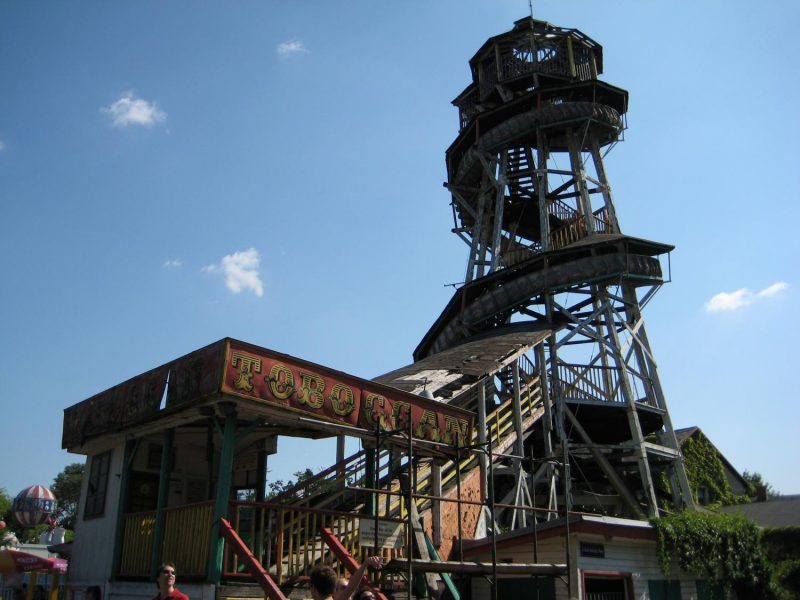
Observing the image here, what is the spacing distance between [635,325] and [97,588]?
19.2 metres

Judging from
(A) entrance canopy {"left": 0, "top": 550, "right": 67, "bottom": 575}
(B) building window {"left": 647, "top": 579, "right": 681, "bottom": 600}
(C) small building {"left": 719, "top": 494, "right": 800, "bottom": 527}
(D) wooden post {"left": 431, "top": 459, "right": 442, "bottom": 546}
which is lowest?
(B) building window {"left": 647, "top": 579, "right": 681, "bottom": 600}

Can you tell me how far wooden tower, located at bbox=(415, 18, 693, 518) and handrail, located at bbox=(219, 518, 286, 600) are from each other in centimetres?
1194

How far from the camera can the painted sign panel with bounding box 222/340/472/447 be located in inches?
408

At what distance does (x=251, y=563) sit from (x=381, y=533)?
2.51 meters

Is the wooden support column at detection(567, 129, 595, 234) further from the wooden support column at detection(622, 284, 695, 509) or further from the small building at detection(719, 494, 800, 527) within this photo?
the small building at detection(719, 494, 800, 527)

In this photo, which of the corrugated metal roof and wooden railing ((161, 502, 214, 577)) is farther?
the corrugated metal roof

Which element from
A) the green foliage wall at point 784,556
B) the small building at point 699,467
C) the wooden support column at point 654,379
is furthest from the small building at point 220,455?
the small building at point 699,467

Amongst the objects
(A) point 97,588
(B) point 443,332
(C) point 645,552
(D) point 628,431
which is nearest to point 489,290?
(B) point 443,332

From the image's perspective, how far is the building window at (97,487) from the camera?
13719mm

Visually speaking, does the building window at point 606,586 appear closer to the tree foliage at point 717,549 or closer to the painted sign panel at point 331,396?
the tree foliage at point 717,549

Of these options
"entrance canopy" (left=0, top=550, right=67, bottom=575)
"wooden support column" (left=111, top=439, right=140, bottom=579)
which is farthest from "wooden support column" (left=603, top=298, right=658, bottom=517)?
"entrance canopy" (left=0, top=550, right=67, bottom=575)

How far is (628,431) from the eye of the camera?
25.5 m

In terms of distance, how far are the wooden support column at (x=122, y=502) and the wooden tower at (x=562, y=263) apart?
458 inches

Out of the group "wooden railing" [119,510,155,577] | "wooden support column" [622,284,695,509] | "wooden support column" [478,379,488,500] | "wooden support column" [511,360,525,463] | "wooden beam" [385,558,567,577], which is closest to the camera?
"wooden beam" [385,558,567,577]
